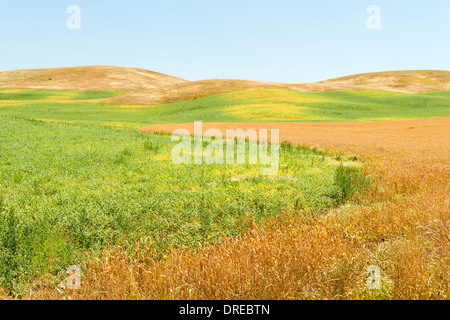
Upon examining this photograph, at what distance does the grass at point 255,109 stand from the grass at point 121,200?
3627 centimetres

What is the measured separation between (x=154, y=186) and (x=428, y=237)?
886 centimetres

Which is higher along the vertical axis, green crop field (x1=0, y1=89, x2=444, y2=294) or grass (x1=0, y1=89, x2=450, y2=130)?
grass (x1=0, y1=89, x2=450, y2=130)

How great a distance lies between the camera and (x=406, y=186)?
42.5 feet

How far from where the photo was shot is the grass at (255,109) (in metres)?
59.8

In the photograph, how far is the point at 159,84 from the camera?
137625 millimetres

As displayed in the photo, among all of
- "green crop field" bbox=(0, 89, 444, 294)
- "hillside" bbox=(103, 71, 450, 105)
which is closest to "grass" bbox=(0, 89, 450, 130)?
"hillside" bbox=(103, 71, 450, 105)

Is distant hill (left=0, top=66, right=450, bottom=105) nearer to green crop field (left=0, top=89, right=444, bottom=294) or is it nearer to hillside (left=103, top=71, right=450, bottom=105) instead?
hillside (left=103, top=71, right=450, bottom=105)

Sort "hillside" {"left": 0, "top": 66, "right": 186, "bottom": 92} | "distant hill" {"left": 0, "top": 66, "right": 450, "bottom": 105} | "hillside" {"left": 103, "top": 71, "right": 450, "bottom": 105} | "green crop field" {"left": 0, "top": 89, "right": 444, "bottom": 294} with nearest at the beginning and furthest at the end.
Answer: "green crop field" {"left": 0, "top": 89, "right": 444, "bottom": 294}
"hillside" {"left": 103, "top": 71, "right": 450, "bottom": 105}
"distant hill" {"left": 0, "top": 66, "right": 450, "bottom": 105}
"hillside" {"left": 0, "top": 66, "right": 186, "bottom": 92}

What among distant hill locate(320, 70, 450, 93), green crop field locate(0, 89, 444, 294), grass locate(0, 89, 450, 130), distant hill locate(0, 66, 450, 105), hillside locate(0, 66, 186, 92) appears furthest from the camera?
hillside locate(0, 66, 186, 92)

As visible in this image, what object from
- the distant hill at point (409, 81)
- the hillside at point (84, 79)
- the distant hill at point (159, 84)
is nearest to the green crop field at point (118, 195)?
the distant hill at point (159, 84)

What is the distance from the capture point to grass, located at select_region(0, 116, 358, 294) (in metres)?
7.63

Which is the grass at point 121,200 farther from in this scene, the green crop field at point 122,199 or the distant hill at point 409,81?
the distant hill at point 409,81
